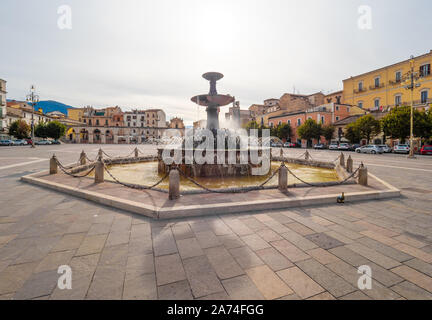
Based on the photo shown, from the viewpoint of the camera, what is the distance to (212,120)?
13227mm

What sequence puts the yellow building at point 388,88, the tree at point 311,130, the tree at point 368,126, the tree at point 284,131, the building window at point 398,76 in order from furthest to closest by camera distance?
1. the tree at point 284,131
2. the tree at point 311,130
3. the building window at point 398,76
4. the yellow building at point 388,88
5. the tree at point 368,126

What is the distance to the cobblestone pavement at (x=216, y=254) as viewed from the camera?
7.37 feet

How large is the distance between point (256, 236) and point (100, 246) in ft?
8.09

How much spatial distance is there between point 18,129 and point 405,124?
6785cm

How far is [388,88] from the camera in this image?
37.2m

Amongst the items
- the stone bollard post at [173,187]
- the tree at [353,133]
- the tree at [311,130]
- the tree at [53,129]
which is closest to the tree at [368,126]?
the tree at [353,133]

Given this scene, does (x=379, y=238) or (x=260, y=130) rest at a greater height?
(x=260, y=130)

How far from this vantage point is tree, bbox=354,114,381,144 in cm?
3106
